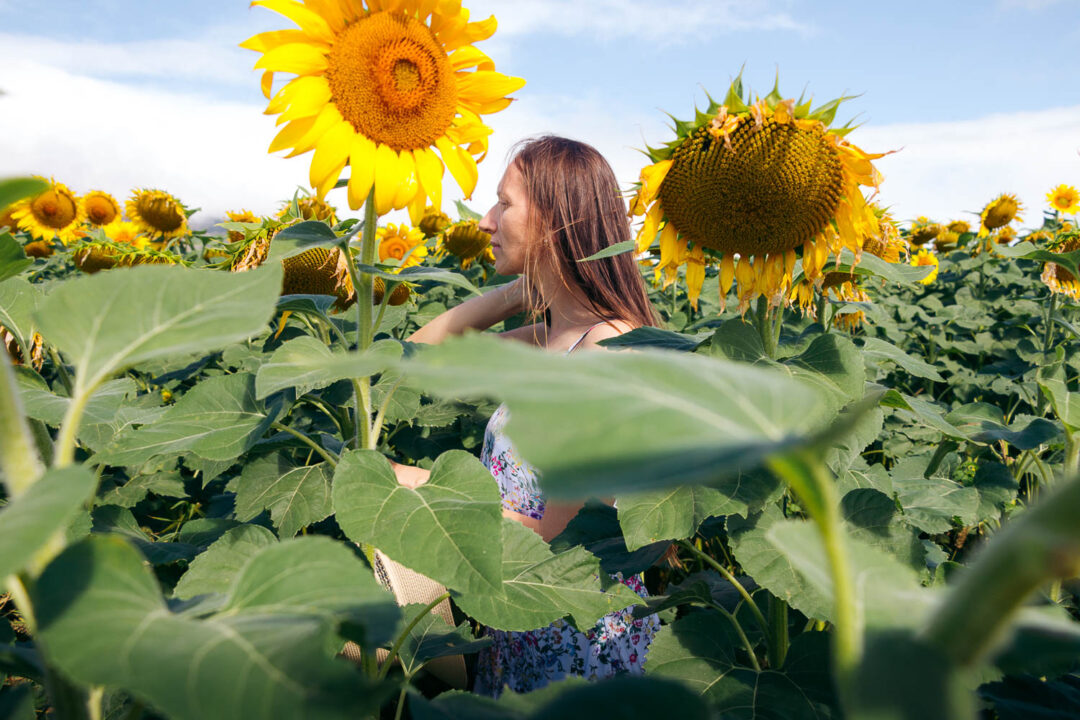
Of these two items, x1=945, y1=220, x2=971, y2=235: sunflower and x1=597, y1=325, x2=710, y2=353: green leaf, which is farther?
x1=945, y1=220, x2=971, y2=235: sunflower

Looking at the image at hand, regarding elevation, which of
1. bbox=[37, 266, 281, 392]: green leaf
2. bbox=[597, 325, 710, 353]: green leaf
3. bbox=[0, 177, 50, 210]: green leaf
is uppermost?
bbox=[0, 177, 50, 210]: green leaf

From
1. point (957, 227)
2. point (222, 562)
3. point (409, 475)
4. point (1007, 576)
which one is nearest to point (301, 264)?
point (409, 475)

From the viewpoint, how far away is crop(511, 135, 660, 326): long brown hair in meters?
2.75

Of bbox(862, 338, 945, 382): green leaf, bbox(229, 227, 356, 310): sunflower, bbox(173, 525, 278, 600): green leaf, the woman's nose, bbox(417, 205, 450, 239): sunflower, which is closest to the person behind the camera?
bbox(173, 525, 278, 600): green leaf

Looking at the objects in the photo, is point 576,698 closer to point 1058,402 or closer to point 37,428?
point 37,428

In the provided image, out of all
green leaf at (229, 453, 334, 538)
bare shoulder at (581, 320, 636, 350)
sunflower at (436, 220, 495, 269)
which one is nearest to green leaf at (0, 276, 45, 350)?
green leaf at (229, 453, 334, 538)

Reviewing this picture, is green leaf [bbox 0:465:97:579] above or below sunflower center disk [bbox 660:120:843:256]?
below

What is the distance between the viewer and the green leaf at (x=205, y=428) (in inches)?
47.9

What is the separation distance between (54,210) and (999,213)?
850 cm

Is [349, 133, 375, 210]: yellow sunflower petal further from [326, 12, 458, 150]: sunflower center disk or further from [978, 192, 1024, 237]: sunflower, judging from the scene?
[978, 192, 1024, 237]: sunflower

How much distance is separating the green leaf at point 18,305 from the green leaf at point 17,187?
3.59ft

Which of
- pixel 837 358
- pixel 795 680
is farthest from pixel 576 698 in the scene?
pixel 837 358

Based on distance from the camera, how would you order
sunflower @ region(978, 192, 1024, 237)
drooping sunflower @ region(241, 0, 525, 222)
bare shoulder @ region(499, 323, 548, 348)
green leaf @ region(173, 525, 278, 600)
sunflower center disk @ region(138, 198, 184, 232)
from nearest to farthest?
green leaf @ region(173, 525, 278, 600)
drooping sunflower @ region(241, 0, 525, 222)
bare shoulder @ region(499, 323, 548, 348)
sunflower center disk @ region(138, 198, 184, 232)
sunflower @ region(978, 192, 1024, 237)

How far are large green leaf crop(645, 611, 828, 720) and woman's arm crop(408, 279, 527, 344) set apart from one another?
68.1 inches
